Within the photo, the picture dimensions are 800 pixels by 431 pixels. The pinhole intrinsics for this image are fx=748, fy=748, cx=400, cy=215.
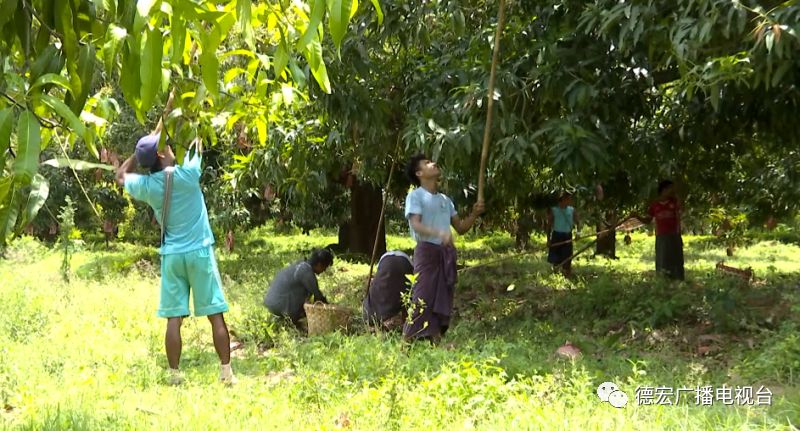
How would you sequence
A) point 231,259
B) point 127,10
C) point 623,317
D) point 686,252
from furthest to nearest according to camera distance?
point 686,252 < point 231,259 < point 623,317 < point 127,10

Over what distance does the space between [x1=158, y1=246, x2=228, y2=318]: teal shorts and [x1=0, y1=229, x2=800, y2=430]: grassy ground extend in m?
0.42

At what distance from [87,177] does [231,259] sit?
4447 millimetres

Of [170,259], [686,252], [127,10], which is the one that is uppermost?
[127,10]

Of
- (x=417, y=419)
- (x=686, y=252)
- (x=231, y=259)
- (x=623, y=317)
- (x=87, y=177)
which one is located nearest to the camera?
(x=417, y=419)

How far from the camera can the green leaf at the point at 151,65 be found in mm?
1563

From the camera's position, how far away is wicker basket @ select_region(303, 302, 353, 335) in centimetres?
576

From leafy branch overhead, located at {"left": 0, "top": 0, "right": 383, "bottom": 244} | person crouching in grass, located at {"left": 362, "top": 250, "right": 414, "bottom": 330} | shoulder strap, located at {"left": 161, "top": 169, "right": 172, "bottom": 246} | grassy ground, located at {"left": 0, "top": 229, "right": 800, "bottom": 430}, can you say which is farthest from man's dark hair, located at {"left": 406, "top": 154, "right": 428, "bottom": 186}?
leafy branch overhead, located at {"left": 0, "top": 0, "right": 383, "bottom": 244}

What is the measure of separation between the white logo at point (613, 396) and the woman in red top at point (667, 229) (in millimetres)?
5017

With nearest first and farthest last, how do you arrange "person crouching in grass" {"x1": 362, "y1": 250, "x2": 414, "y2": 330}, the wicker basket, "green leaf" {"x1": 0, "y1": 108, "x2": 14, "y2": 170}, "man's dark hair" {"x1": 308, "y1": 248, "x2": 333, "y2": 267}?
"green leaf" {"x1": 0, "y1": 108, "x2": 14, "y2": 170}
the wicker basket
"person crouching in grass" {"x1": 362, "y1": 250, "x2": 414, "y2": 330}
"man's dark hair" {"x1": 308, "y1": 248, "x2": 333, "y2": 267}

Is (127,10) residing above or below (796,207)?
above

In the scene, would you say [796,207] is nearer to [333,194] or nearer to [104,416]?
[333,194]

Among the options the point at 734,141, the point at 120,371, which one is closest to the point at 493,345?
the point at 120,371

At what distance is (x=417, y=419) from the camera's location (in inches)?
134

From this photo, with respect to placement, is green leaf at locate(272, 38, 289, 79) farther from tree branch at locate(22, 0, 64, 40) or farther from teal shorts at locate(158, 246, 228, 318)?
teal shorts at locate(158, 246, 228, 318)
